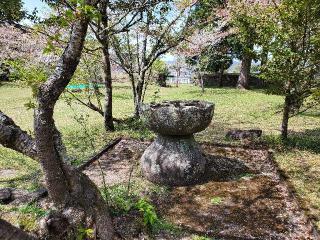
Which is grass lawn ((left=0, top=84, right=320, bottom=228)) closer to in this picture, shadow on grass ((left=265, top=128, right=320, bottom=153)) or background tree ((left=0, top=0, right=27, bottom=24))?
shadow on grass ((left=265, top=128, right=320, bottom=153))

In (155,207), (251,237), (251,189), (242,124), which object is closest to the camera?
(251,237)

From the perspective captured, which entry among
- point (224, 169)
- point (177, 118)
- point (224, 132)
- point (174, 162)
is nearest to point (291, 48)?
point (224, 132)

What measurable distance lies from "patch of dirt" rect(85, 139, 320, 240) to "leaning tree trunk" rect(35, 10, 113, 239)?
0.99 metres

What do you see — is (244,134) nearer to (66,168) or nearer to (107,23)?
(107,23)

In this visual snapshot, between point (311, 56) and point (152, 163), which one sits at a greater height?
point (311, 56)

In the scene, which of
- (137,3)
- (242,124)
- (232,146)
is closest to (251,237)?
(232,146)

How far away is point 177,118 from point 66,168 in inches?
106

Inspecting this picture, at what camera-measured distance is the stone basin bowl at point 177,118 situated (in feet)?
22.1

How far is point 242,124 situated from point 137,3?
5697mm

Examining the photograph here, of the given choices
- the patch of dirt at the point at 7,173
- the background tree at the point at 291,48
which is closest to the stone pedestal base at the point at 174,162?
the patch of dirt at the point at 7,173

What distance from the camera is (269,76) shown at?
9.64m

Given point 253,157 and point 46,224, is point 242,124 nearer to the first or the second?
point 253,157

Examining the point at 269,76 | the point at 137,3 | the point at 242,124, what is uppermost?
the point at 137,3

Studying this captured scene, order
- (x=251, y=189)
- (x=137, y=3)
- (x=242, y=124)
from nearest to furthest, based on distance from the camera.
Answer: (x=251, y=189) → (x=137, y=3) → (x=242, y=124)
